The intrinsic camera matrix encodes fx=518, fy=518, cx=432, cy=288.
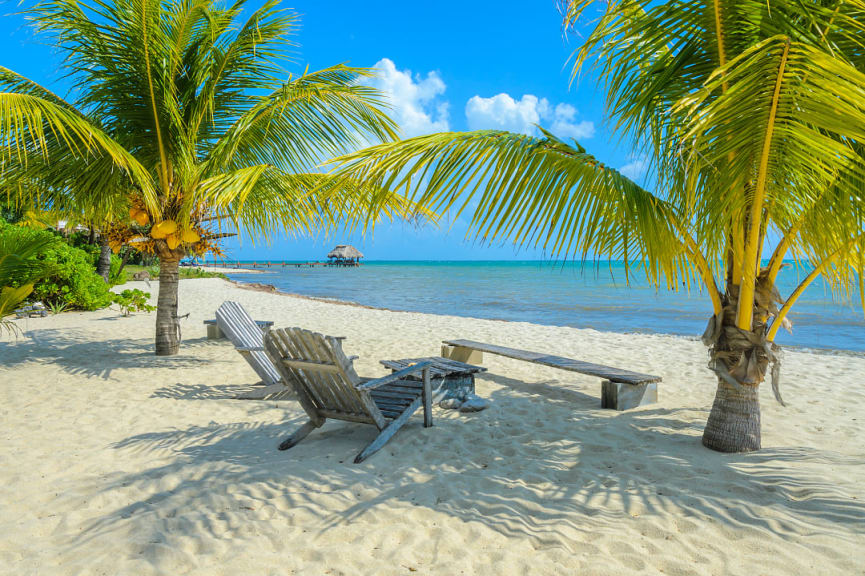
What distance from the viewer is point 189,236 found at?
672cm

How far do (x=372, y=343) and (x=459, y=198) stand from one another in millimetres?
5850

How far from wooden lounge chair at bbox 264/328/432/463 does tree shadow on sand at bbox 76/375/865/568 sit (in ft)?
0.47

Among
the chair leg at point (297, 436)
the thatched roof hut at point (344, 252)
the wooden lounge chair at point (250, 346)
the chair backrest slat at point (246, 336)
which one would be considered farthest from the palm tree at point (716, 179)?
the thatched roof hut at point (344, 252)

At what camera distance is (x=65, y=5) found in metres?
5.69

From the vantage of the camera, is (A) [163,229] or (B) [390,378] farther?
(A) [163,229]

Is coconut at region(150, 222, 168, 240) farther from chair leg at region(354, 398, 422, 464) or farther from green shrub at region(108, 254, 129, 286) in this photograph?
green shrub at region(108, 254, 129, 286)

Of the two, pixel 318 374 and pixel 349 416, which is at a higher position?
pixel 318 374

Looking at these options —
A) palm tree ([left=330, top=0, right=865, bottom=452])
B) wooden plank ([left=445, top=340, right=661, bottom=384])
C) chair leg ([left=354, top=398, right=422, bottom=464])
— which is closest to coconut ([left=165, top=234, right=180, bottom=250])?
wooden plank ([left=445, top=340, right=661, bottom=384])

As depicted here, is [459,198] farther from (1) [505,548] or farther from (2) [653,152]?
(1) [505,548]

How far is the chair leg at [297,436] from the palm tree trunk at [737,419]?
285cm

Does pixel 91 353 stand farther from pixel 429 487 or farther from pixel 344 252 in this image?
pixel 344 252

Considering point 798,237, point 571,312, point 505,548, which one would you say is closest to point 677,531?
point 505,548

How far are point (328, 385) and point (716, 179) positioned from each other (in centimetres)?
280

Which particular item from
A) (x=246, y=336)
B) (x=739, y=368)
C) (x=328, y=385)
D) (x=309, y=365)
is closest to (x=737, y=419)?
(x=739, y=368)
